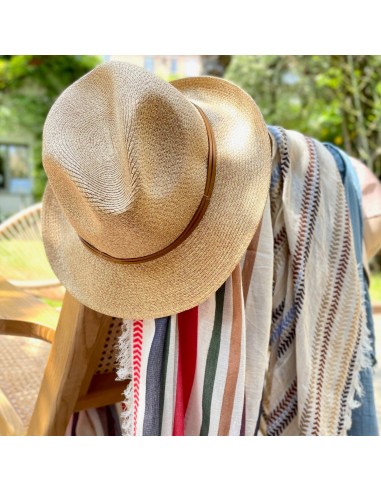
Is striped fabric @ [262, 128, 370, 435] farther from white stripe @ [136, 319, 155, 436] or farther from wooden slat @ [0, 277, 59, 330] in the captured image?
wooden slat @ [0, 277, 59, 330]

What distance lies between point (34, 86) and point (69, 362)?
9.94 meters

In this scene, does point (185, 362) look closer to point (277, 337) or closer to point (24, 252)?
point (277, 337)

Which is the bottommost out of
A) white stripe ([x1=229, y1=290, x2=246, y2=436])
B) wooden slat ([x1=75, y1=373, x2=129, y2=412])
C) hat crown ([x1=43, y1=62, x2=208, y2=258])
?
wooden slat ([x1=75, y1=373, x2=129, y2=412])

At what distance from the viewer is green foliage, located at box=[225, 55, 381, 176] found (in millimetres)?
6398

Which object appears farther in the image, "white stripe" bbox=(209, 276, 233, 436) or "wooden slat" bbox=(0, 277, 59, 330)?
"wooden slat" bbox=(0, 277, 59, 330)

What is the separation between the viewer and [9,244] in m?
2.69

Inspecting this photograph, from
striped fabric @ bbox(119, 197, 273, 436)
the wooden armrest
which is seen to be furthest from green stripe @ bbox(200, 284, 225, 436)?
the wooden armrest

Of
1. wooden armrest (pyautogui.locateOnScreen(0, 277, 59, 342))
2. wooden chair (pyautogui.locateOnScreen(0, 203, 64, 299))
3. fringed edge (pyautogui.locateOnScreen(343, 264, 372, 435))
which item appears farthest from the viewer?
wooden chair (pyautogui.locateOnScreen(0, 203, 64, 299))

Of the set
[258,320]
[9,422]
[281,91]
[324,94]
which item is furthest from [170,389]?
[281,91]

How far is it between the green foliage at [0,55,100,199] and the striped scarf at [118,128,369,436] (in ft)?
28.5

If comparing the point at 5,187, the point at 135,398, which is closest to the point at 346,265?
the point at 135,398

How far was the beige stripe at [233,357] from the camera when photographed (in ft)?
3.18

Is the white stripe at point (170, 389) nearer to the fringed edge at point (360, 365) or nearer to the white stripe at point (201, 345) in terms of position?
the white stripe at point (201, 345)
